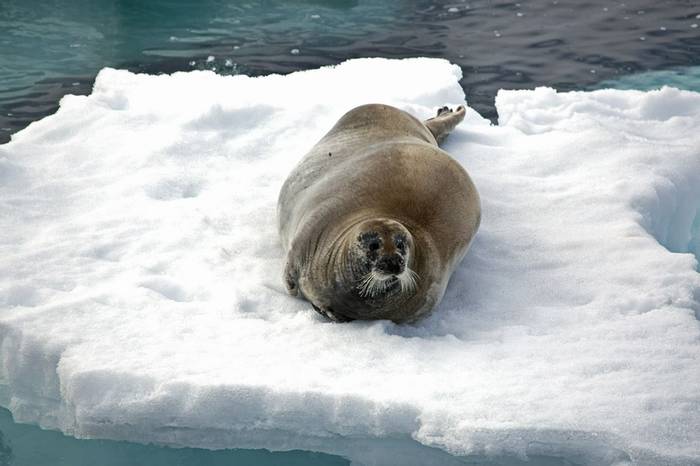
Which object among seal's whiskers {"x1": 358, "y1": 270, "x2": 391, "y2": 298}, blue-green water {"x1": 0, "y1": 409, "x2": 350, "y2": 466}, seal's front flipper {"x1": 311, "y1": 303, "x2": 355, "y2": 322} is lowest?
blue-green water {"x1": 0, "y1": 409, "x2": 350, "y2": 466}

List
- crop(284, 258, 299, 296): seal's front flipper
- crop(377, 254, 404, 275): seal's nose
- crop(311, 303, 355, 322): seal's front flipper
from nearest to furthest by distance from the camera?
1. crop(377, 254, 404, 275): seal's nose
2. crop(311, 303, 355, 322): seal's front flipper
3. crop(284, 258, 299, 296): seal's front flipper

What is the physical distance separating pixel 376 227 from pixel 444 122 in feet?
7.68

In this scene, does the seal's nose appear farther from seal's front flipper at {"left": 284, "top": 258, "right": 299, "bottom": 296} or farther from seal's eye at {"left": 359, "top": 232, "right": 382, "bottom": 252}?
seal's front flipper at {"left": 284, "top": 258, "right": 299, "bottom": 296}

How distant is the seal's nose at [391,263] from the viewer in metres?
3.63

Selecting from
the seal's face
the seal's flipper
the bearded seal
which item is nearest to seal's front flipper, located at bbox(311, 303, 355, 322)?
the bearded seal

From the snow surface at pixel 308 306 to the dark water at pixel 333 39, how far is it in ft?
6.63

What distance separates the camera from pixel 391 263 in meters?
3.64

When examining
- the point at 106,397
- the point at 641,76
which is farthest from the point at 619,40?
the point at 106,397

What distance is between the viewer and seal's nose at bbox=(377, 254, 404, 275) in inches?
143

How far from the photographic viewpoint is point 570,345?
12.3 ft

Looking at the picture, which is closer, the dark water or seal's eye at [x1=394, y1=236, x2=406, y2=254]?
seal's eye at [x1=394, y1=236, x2=406, y2=254]

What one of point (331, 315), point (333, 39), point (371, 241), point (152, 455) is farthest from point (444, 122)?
point (333, 39)

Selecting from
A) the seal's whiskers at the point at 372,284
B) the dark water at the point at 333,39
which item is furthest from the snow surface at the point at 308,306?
the dark water at the point at 333,39

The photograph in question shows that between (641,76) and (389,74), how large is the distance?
283 cm
